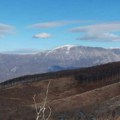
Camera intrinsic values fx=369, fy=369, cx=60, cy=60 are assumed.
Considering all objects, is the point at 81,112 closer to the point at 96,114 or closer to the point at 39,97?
the point at 96,114

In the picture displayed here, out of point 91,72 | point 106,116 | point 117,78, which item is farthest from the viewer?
point 91,72

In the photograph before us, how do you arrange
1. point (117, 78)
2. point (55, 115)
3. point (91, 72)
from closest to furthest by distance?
point (55, 115)
point (117, 78)
point (91, 72)

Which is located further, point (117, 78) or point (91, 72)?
point (91, 72)

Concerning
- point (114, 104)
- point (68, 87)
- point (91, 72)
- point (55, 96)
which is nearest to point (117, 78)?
point (91, 72)

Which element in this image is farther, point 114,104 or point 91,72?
point 91,72

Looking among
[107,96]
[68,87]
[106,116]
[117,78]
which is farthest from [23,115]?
[117,78]

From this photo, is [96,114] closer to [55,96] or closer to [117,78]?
[55,96]

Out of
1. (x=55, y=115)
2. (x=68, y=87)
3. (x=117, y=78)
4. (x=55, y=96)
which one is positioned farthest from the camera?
(x=117, y=78)

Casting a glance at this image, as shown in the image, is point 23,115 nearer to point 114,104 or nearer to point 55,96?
point 114,104

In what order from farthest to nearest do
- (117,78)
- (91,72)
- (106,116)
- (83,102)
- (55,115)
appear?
(91,72), (117,78), (83,102), (55,115), (106,116)
